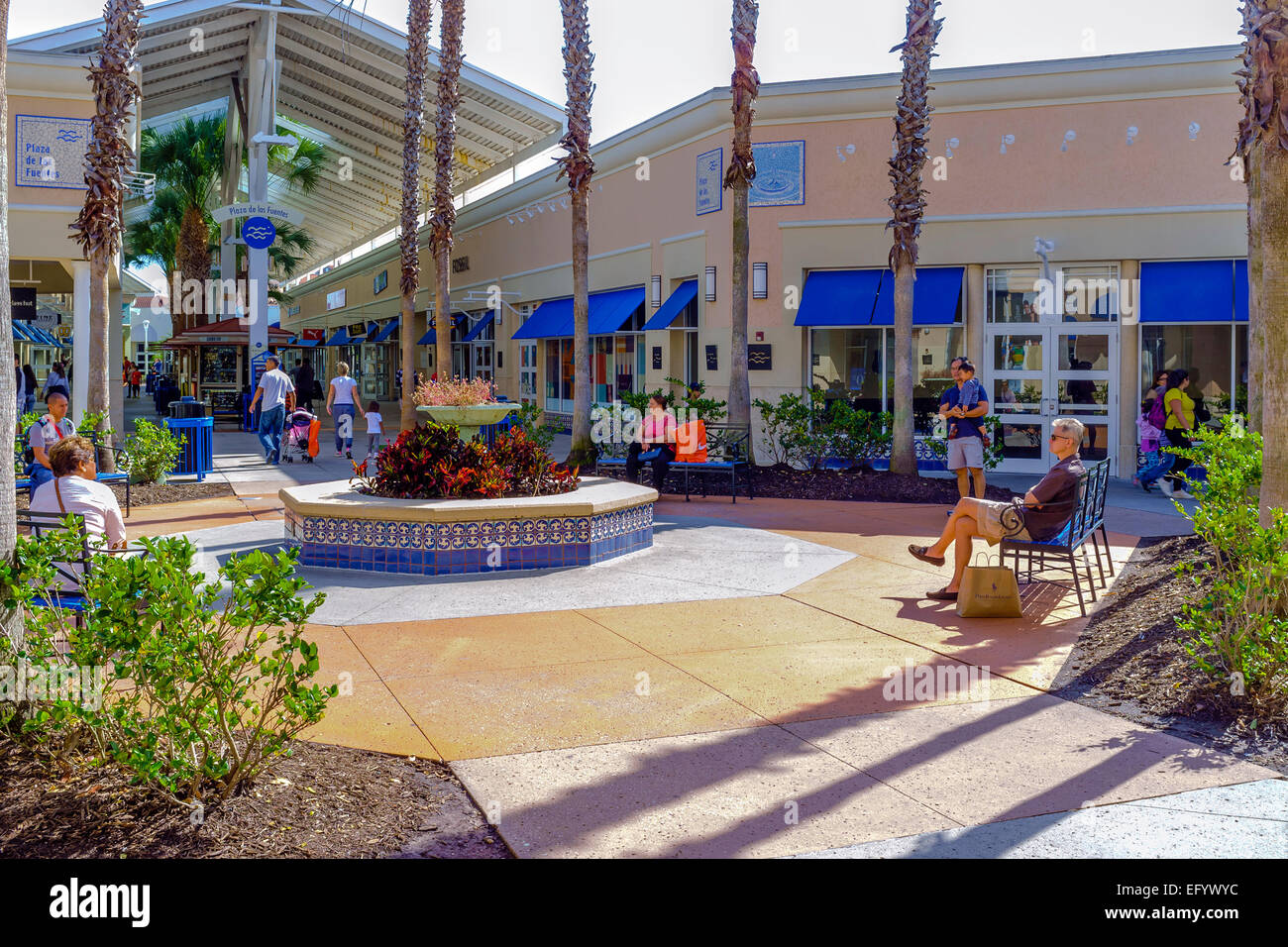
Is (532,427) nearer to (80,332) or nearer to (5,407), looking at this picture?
(80,332)

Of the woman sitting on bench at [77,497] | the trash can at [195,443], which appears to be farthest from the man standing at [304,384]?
the woman sitting on bench at [77,497]

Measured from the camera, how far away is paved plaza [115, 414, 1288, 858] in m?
4.23

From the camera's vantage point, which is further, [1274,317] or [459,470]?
[459,470]

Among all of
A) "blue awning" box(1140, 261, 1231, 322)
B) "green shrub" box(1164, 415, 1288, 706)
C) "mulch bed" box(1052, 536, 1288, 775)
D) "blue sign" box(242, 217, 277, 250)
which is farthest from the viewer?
"blue sign" box(242, 217, 277, 250)

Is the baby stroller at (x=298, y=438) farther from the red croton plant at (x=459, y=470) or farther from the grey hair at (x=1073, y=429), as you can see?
the grey hair at (x=1073, y=429)

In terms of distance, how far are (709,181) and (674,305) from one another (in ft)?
8.05

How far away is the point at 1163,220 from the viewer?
58.5 ft

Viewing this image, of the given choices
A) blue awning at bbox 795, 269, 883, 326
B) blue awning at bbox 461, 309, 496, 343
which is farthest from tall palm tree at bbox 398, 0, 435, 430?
blue awning at bbox 795, 269, 883, 326

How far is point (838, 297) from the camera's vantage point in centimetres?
1923

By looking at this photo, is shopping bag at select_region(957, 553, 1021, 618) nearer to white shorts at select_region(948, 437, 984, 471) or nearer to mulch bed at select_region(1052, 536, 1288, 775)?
mulch bed at select_region(1052, 536, 1288, 775)

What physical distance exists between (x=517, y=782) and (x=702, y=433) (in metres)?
9.59

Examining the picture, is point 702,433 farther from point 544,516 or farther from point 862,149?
point 862,149

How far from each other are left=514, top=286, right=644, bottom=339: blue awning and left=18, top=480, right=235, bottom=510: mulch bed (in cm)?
1062

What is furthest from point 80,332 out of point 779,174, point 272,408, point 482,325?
point 482,325
